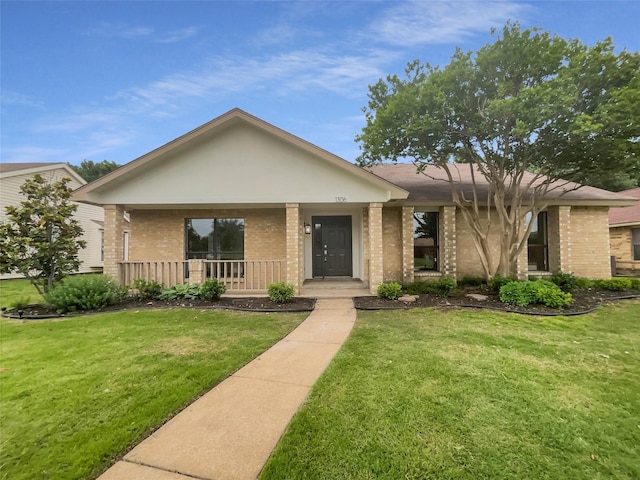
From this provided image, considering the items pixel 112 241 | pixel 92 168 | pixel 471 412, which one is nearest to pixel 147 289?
pixel 112 241

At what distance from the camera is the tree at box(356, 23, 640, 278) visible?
Result: 281 inches

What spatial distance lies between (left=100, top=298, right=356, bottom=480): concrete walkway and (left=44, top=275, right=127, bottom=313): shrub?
241 inches

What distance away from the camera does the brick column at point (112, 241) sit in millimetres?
9227

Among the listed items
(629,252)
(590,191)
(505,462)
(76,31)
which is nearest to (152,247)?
(76,31)

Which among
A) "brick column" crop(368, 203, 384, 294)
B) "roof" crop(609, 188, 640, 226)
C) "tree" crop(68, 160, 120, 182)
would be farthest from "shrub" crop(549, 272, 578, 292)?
"tree" crop(68, 160, 120, 182)

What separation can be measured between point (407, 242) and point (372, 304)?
362 centimetres

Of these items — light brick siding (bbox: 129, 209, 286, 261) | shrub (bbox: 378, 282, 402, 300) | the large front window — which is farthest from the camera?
the large front window


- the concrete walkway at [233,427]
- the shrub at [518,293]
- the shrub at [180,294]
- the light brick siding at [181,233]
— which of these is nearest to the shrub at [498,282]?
the shrub at [518,293]

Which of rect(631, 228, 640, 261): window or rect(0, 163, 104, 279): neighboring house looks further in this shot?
rect(0, 163, 104, 279): neighboring house

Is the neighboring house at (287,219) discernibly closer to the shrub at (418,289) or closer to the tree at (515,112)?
the shrub at (418,289)

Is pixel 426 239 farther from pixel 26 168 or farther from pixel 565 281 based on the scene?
pixel 26 168

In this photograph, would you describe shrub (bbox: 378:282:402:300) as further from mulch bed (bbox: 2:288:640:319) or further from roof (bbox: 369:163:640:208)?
roof (bbox: 369:163:640:208)

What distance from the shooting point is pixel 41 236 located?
346 inches

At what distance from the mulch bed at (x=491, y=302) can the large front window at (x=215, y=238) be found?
5.28 metres
